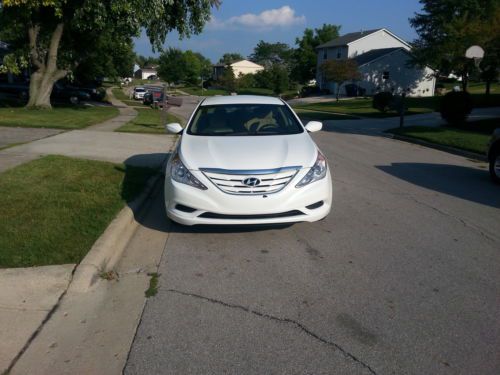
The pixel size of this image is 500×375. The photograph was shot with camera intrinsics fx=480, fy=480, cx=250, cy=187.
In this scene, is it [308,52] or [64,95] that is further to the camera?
[308,52]

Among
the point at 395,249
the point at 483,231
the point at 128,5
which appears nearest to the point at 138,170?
the point at 395,249

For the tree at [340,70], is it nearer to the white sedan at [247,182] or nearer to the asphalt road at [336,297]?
the asphalt road at [336,297]

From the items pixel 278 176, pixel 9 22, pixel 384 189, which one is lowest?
pixel 384 189

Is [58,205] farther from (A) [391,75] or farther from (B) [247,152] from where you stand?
(A) [391,75]

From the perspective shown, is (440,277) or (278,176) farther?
(278,176)

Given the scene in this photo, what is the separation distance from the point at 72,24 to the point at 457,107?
52.4ft

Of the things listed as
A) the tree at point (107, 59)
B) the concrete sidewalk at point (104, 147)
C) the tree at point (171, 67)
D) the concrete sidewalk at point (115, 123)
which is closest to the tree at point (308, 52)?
the tree at point (171, 67)

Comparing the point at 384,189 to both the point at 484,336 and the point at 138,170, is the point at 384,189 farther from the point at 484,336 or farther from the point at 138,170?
the point at 484,336

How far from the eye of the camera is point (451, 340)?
3375 millimetres

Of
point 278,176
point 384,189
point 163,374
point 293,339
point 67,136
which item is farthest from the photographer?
point 67,136

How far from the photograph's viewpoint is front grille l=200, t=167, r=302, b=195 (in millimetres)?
4984

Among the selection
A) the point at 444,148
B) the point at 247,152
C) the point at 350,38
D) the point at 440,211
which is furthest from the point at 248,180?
the point at 350,38

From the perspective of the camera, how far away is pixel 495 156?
9062 mm

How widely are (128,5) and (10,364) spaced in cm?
1677
